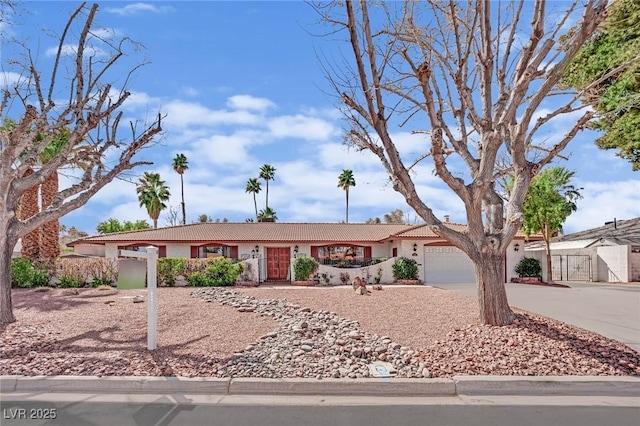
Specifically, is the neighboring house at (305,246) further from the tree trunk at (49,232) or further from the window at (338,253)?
the tree trunk at (49,232)

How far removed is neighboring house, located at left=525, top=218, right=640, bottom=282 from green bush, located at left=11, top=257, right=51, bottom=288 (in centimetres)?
2563

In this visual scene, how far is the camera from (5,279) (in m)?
10.4

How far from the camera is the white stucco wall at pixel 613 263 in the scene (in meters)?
27.5

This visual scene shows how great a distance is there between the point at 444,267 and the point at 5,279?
20.3 metres

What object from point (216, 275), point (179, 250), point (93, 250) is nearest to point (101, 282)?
point (216, 275)

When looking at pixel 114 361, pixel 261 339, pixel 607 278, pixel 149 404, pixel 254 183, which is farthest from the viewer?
pixel 254 183

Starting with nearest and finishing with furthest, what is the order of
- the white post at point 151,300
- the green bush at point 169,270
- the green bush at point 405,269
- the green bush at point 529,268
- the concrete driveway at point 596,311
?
the white post at point 151,300, the concrete driveway at point 596,311, the green bush at point 169,270, the green bush at point 405,269, the green bush at point 529,268

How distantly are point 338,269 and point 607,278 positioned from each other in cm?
1915

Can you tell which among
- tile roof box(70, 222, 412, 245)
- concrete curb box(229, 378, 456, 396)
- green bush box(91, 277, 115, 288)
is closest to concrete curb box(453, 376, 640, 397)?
concrete curb box(229, 378, 456, 396)

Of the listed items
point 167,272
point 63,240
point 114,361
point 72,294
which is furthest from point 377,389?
point 63,240

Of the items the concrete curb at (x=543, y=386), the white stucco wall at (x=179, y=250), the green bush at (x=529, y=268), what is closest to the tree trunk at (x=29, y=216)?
the white stucco wall at (x=179, y=250)

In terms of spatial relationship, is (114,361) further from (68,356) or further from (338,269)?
(338,269)

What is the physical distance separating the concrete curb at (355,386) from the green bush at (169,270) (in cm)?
1388

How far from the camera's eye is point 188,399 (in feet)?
19.6
